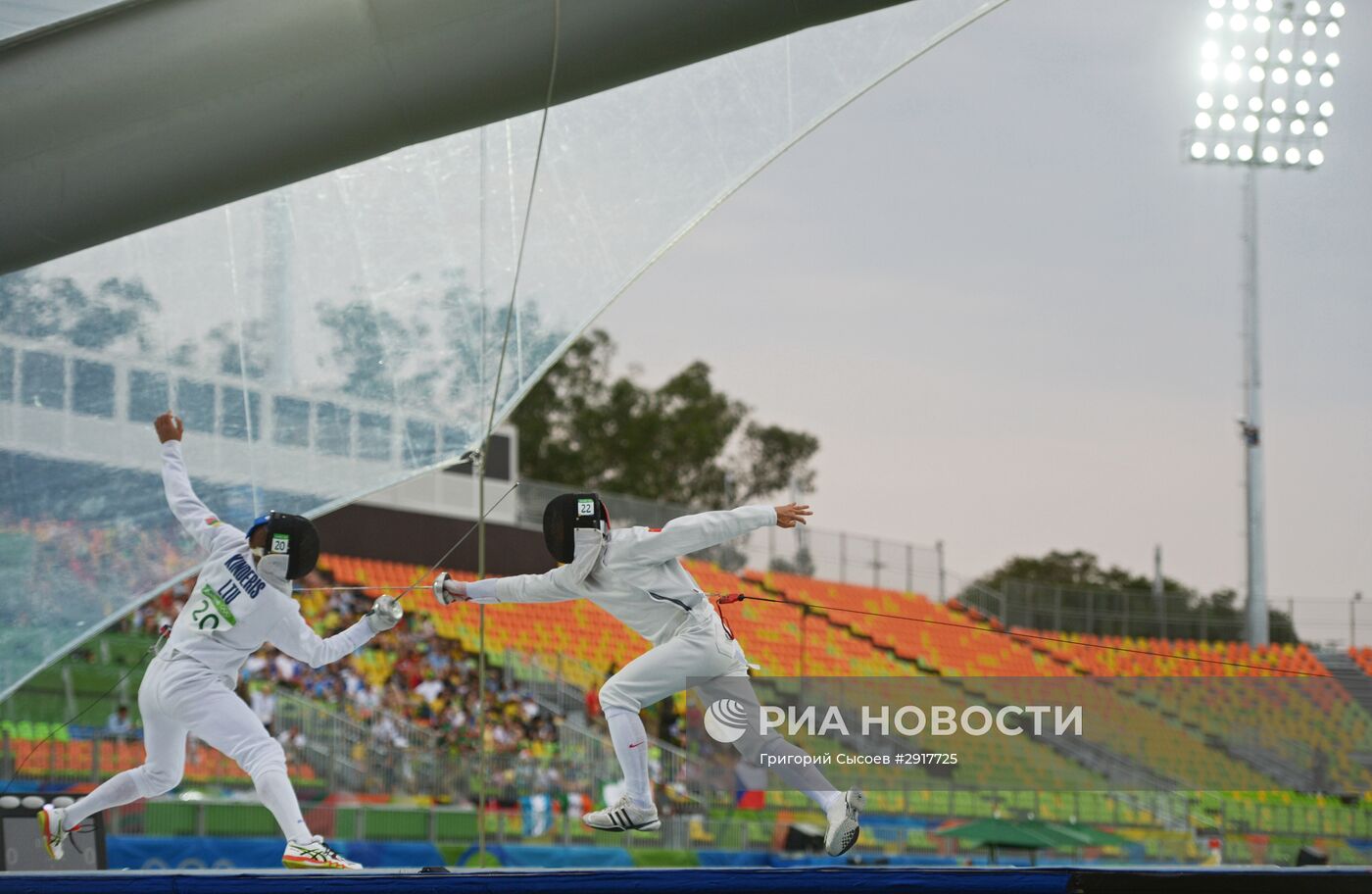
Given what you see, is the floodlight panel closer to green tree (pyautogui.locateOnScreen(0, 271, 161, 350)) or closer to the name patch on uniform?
green tree (pyautogui.locateOnScreen(0, 271, 161, 350))

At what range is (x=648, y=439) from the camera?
44.6 m

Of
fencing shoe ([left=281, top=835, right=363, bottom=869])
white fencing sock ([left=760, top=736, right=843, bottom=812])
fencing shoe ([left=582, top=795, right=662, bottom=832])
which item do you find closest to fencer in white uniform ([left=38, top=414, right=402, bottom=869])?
fencing shoe ([left=281, top=835, right=363, bottom=869])

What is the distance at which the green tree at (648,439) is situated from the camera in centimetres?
4453

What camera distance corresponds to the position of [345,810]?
13211 mm

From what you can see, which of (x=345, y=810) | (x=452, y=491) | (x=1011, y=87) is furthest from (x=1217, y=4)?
(x=345, y=810)

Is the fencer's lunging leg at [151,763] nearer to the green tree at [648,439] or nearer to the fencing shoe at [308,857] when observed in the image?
the fencing shoe at [308,857]

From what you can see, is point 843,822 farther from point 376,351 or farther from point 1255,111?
point 1255,111

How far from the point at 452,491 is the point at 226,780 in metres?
14.9

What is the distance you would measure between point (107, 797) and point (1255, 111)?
75.3 feet

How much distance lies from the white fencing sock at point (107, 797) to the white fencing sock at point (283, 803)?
0.68 meters

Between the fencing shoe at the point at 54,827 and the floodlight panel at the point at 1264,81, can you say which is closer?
the fencing shoe at the point at 54,827

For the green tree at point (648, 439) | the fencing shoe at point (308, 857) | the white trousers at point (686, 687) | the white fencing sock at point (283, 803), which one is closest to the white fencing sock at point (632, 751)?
the white trousers at point (686, 687)

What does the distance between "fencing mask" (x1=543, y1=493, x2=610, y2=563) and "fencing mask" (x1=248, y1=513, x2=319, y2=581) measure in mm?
1151

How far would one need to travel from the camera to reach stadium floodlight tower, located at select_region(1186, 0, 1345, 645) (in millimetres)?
24781
